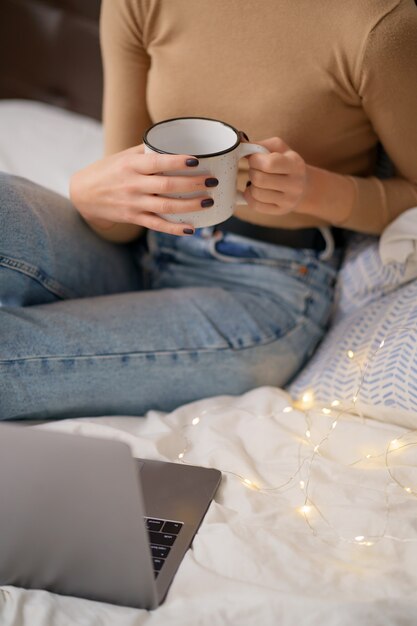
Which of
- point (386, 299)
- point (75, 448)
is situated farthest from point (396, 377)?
point (75, 448)

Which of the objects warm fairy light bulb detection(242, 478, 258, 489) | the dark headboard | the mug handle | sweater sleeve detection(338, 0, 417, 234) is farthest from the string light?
the dark headboard

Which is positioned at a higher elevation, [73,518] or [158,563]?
[73,518]

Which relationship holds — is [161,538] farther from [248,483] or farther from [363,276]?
[363,276]

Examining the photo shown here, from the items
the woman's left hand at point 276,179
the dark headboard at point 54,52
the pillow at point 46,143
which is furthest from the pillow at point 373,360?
the dark headboard at point 54,52

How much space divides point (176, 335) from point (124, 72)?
414 millimetres

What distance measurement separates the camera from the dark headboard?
5.48ft

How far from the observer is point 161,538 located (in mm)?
806

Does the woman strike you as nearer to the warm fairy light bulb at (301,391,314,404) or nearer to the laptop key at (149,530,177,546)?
the warm fairy light bulb at (301,391,314,404)

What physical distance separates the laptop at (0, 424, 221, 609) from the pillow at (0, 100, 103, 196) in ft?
2.63

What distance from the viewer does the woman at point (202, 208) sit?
0.96 meters

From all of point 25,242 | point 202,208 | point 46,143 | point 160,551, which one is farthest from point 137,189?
point 46,143

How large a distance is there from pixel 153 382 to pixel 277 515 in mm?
287

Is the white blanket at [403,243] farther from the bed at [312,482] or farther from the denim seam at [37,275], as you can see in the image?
the denim seam at [37,275]

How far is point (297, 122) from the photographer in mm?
1045
